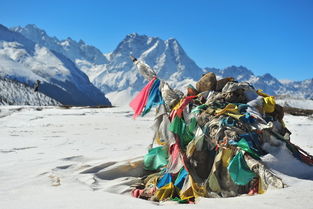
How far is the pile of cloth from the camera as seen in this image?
4.68 metres

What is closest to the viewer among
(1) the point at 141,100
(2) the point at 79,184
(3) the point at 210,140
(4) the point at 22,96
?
(2) the point at 79,184

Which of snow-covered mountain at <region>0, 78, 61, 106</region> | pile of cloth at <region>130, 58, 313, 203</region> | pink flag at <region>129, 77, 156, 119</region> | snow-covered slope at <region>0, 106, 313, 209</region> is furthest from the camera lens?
snow-covered mountain at <region>0, 78, 61, 106</region>

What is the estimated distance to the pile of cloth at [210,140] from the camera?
468 centimetres

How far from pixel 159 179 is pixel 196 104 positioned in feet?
5.52

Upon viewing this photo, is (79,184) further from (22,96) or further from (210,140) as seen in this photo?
(22,96)

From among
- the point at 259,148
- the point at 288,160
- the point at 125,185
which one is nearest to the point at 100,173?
the point at 125,185

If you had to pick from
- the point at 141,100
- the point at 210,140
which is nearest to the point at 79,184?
the point at 141,100

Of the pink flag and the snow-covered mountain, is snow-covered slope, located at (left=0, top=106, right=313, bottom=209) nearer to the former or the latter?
the pink flag

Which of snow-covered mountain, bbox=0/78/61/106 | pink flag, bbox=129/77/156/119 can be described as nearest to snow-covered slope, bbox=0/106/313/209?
pink flag, bbox=129/77/156/119

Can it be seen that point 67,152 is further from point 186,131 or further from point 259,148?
point 259,148

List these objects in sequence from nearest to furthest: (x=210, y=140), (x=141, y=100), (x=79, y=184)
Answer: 1. (x=79, y=184)
2. (x=210, y=140)
3. (x=141, y=100)

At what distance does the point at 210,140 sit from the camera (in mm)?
5422

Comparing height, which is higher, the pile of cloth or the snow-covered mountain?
the snow-covered mountain

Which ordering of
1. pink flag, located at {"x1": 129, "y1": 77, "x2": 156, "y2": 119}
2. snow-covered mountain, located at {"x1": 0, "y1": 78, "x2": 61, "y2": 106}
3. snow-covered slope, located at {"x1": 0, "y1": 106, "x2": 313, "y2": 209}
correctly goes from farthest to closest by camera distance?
snow-covered mountain, located at {"x1": 0, "y1": 78, "x2": 61, "y2": 106} → pink flag, located at {"x1": 129, "y1": 77, "x2": 156, "y2": 119} → snow-covered slope, located at {"x1": 0, "y1": 106, "x2": 313, "y2": 209}
